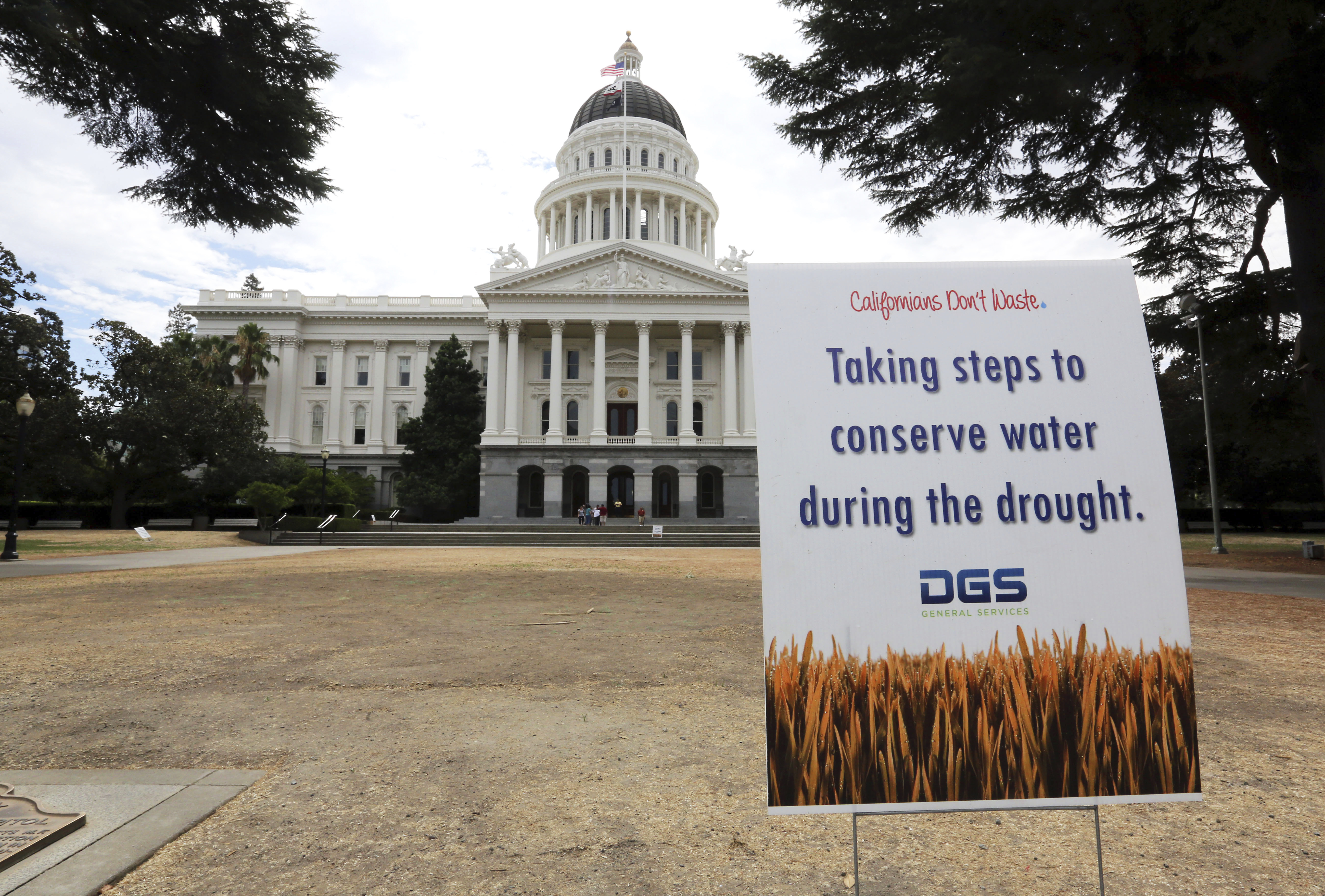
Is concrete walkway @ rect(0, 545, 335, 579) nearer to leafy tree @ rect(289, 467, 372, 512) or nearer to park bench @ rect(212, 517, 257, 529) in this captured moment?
leafy tree @ rect(289, 467, 372, 512)

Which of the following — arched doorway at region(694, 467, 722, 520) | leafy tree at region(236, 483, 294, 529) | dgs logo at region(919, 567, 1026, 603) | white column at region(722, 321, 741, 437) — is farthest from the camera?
arched doorway at region(694, 467, 722, 520)

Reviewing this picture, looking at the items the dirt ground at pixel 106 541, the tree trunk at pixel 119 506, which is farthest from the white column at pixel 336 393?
the dirt ground at pixel 106 541

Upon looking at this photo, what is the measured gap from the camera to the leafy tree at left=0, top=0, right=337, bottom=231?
1196cm

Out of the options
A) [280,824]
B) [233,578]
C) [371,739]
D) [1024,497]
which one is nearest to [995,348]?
[1024,497]

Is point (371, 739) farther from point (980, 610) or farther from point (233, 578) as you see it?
point (233, 578)

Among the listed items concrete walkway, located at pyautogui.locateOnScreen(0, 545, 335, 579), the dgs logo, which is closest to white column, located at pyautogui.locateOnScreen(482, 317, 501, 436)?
concrete walkway, located at pyautogui.locateOnScreen(0, 545, 335, 579)

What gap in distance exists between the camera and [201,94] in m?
13.0

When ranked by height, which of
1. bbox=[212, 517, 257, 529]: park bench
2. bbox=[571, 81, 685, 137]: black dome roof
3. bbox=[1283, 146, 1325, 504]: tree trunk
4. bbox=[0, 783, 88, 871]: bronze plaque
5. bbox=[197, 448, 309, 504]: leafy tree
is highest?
bbox=[571, 81, 685, 137]: black dome roof

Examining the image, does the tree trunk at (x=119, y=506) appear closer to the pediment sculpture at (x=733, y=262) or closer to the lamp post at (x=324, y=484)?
the lamp post at (x=324, y=484)

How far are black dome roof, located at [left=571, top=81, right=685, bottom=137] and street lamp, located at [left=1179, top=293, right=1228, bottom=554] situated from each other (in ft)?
182

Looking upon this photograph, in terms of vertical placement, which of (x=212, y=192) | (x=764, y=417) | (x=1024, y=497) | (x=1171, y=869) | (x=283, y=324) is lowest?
(x=1171, y=869)

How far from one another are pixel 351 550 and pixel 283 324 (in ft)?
131

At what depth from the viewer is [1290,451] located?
25625 mm

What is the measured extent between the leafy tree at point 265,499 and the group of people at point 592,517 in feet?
48.9
